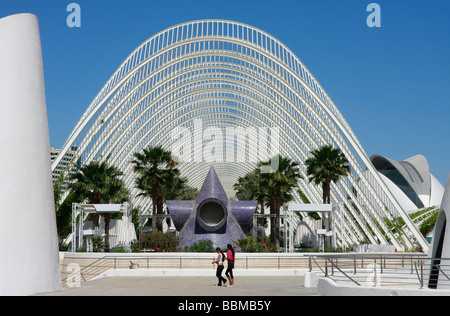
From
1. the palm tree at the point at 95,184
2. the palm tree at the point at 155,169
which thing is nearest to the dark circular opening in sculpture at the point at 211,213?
the palm tree at the point at 95,184

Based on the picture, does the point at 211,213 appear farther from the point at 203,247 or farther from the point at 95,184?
the point at 95,184

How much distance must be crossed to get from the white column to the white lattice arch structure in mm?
30236

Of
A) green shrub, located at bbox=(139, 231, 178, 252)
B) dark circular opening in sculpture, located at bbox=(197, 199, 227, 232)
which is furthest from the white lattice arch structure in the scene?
green shrub, located at bbox=(139, 231, 178, 252)

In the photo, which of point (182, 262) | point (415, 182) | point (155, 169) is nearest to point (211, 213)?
point (155, 169)

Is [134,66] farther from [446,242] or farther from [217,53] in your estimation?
[446,242]

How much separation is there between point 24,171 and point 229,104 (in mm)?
56517

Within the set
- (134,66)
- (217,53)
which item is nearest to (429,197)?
(217,53)

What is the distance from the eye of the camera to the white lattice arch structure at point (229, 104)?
51312 millimetres

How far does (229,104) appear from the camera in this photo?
71438mm

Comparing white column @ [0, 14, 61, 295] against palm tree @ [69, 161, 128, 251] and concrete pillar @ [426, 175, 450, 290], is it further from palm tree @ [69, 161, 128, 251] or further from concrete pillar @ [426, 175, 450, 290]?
palm tree @ [69, 161, 128, 251]

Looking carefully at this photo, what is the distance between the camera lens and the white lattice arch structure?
51312mm
